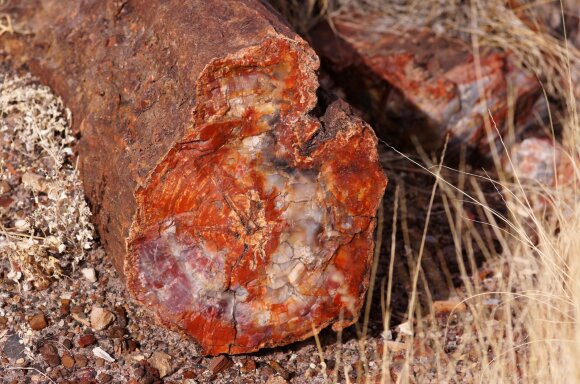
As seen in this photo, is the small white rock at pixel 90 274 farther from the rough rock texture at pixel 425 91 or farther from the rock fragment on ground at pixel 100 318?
the rough rock texture at pixel 425 91

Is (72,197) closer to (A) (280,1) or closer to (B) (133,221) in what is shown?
(B) (133,221)

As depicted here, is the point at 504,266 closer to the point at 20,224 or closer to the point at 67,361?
the point at 67,361

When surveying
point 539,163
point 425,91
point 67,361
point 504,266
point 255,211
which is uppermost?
point 255,211

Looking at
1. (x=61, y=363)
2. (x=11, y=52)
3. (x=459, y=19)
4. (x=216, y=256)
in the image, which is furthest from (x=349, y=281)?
(x=459, y=19)

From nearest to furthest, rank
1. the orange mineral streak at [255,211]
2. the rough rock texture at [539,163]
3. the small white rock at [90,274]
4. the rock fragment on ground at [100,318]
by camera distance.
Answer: the orange mineral streak at [255,211] → the rock fragment on ground at [100,318] → the small white rock at [90,274] → the rough rock texture at [539,163]

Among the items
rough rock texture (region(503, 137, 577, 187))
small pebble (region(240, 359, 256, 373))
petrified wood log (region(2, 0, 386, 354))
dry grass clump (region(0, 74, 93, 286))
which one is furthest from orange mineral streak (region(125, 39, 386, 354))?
rough rock texture (region(503, 137, 577, 187))

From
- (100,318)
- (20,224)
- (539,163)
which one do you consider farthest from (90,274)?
→ (539,163)

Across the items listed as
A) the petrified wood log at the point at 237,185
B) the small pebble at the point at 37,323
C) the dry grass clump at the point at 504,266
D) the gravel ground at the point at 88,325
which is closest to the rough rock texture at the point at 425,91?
the dry grass clump at the point at 504,266
